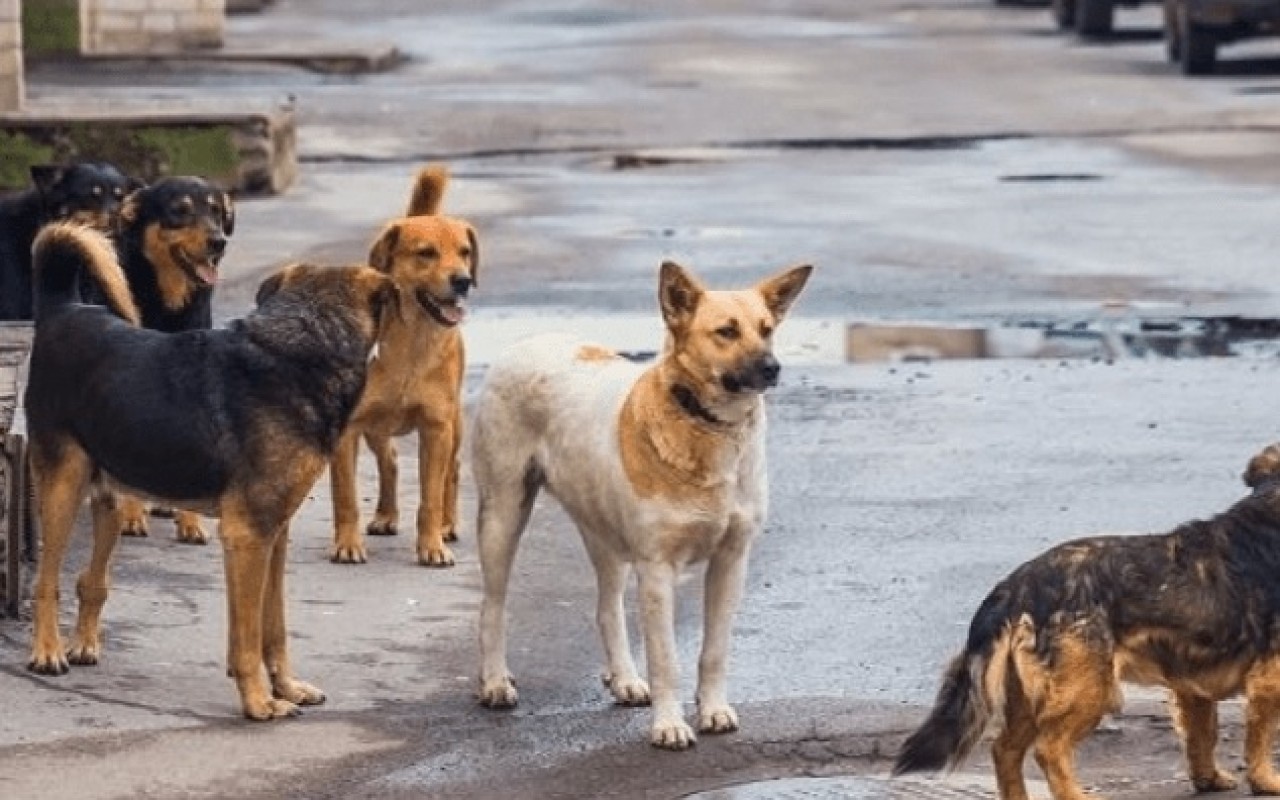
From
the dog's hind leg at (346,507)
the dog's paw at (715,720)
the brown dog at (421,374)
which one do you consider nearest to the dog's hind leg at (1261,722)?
the dog's paw at (715,720)

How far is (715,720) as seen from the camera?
Result: 9.11 metres

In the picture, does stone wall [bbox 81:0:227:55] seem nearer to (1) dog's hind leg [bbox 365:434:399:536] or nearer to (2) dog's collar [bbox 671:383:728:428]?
(1) dog's hind leg [bbox 365:434:399:536]

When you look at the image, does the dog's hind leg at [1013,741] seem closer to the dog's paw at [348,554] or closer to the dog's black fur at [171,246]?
the dog's paw at [348,554]

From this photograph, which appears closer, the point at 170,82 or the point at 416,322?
the point at 416,322

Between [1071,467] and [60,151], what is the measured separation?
946 cm

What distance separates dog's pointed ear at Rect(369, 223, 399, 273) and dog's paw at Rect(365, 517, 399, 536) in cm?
102

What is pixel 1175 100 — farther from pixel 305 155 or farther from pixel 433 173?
pixel 433 173

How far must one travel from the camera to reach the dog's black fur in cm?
1133

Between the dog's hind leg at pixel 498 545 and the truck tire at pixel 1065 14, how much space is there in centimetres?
3002

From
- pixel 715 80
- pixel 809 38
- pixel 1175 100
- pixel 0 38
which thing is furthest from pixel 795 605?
pixel 809 38

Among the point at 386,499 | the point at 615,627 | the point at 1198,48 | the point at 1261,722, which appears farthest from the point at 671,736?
the point at 1198,48

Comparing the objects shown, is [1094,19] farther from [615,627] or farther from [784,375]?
[615,627]

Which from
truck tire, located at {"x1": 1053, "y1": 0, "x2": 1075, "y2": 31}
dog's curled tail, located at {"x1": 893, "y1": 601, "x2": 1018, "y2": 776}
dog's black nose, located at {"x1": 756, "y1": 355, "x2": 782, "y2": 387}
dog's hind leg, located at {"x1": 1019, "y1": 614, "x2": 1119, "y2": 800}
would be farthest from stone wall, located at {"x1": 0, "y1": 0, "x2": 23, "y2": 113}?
truck tire, located at {"x1": 1053, "y1": 0, "x2": 1075, "y2": 31}

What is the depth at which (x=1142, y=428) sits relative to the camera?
530 inches
